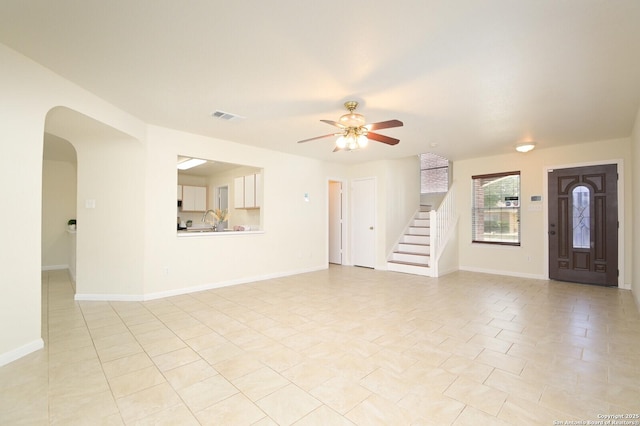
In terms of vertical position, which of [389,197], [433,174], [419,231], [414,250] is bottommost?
[414,250]

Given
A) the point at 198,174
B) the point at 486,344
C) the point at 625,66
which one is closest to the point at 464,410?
the point at 486,344

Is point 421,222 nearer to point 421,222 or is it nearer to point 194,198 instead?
point 421,222

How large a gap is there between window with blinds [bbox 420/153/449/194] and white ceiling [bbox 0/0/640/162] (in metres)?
4.29

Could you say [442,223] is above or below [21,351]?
above

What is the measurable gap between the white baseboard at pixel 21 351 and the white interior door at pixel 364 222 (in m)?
5.80

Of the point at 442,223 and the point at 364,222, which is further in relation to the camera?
the point at 364,222

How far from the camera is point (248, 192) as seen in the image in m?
6.83

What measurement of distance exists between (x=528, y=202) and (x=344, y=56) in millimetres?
5521

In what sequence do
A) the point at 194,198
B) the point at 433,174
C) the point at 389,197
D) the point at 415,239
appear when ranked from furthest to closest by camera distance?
the point at 194,198 < the point at 433,174 < the point at 415,239 < the point at 389,197

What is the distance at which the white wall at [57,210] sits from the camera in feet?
21.8

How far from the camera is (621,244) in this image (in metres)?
5.14

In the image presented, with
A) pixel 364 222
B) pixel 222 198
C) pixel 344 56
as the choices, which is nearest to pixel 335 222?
pixel 364 222

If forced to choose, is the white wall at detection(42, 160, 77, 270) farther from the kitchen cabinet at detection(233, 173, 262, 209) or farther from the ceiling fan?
the ceiling fan

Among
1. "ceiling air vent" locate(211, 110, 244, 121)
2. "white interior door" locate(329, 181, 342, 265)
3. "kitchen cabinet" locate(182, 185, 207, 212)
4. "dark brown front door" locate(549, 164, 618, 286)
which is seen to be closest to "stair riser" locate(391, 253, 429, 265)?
"white interior door" locate(329, 181, 342, 265)
